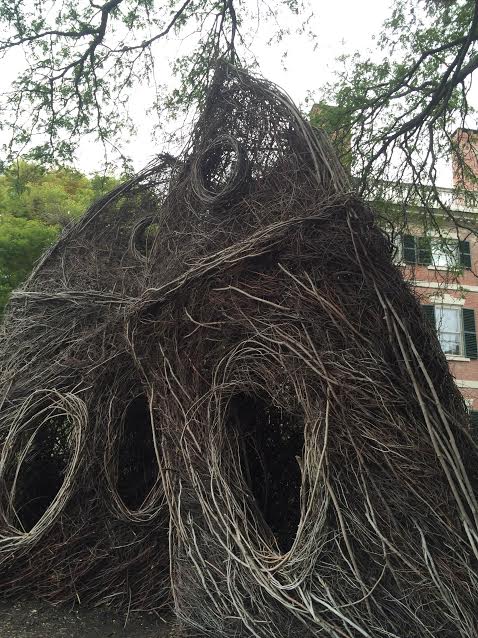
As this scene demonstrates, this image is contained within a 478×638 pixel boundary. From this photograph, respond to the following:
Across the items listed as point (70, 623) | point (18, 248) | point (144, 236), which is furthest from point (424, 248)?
point (18, 248)

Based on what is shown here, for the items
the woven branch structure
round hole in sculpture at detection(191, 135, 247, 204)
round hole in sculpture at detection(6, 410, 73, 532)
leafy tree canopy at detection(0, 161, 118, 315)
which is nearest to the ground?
the woven branch structure

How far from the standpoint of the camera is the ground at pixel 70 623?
5734mm

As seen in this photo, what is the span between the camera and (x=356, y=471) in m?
4.56

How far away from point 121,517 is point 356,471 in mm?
2919

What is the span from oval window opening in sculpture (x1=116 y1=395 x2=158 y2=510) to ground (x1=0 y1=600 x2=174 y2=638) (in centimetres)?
141

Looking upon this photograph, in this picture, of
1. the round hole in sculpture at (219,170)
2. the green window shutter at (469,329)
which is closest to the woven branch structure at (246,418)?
the round hole in sculpture at (219,170)

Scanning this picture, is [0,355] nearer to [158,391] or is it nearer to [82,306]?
[82,306]

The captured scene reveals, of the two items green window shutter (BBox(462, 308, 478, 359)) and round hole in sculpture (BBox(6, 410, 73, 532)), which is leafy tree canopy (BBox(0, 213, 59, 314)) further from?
green window shutter (BBox(462, 308, 478, 359))

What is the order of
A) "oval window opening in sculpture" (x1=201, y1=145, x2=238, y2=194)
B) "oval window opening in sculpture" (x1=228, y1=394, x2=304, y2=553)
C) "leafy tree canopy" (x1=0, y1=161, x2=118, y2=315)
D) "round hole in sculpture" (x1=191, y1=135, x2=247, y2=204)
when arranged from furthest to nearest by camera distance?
"leafy tree canopy" (x1=0, y1=161, x2=118, y2=315) < "oval window opening in sculpture" (x1=228, y1=394, x2=304, y2=553) < "oval window opening in sculpture" (x1=201, y1=145, x2=238, y2=194) < "round hole in sculpture" (x1=191, y1=135, x2=247, y2=204)

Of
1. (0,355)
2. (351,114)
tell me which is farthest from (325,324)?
(351,114)

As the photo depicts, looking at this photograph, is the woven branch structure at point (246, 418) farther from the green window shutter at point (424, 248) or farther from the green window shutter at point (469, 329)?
the green window shutter at point (469, 329)

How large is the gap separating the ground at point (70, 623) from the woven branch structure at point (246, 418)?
16 centimetres

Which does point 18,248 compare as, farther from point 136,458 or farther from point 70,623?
point 70,623

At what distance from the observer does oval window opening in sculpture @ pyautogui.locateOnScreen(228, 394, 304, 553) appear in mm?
7020
